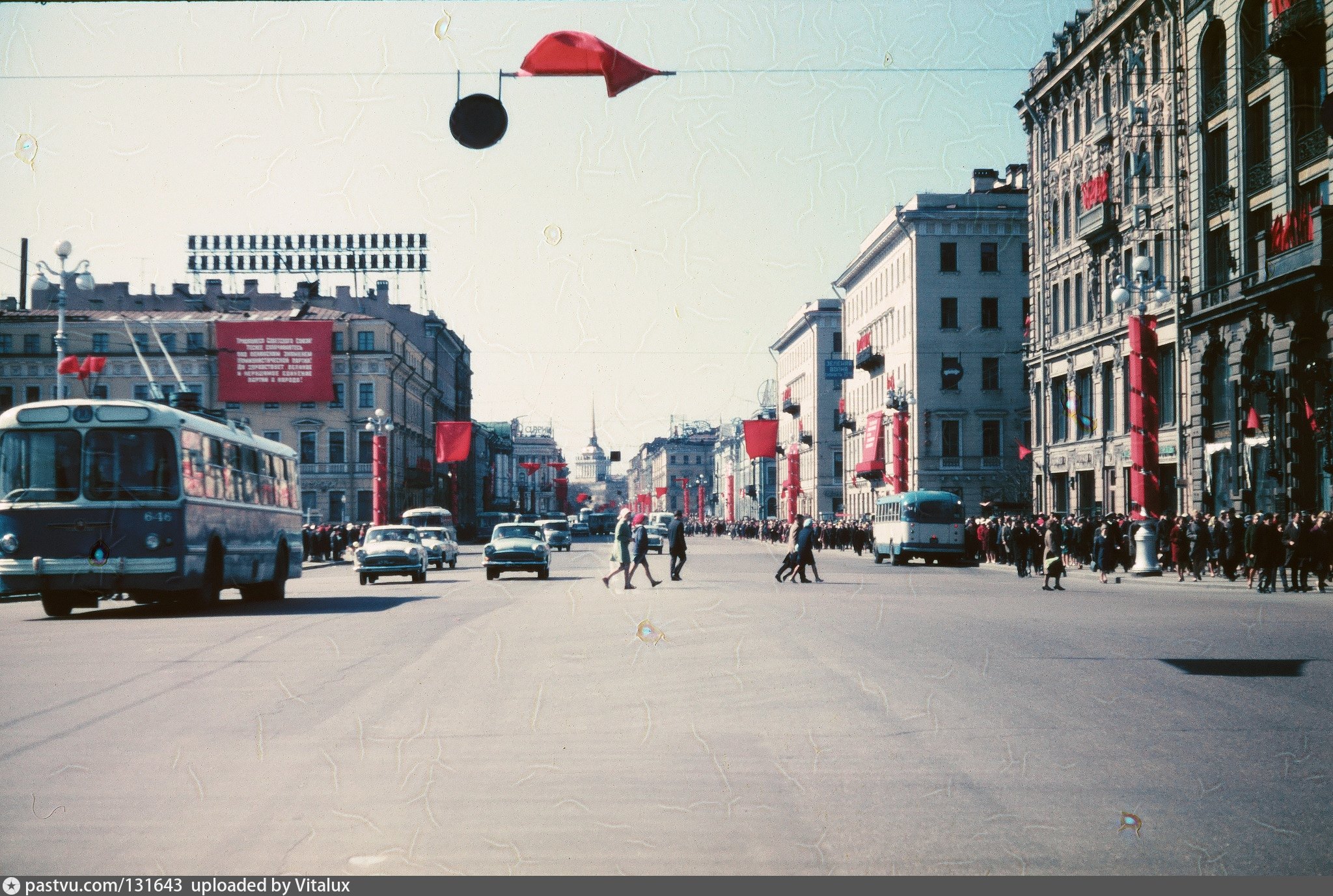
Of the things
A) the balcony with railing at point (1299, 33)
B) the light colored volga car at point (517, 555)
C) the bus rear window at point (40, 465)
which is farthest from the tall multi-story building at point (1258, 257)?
the bus rear window at point (40, 465)

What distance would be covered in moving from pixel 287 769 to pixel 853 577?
32.3 meters

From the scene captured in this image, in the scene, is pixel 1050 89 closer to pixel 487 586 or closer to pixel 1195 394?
pixel 1195 394

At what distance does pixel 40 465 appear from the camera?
22438 mm

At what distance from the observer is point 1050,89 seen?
198 feet

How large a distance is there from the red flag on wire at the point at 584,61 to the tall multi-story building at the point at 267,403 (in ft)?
279

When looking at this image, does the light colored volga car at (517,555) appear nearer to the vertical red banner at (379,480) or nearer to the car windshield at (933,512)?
the car windshield at (933,512)

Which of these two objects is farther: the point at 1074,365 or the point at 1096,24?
the point at 1074,365

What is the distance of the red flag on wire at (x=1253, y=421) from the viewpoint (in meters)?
40.5

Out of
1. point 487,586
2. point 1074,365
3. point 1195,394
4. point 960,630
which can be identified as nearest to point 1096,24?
point 1074,365

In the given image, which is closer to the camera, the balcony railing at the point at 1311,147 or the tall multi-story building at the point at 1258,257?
the tall multi-story building at the point at 1258,257

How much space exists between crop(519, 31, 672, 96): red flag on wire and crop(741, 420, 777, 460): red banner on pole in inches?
3308

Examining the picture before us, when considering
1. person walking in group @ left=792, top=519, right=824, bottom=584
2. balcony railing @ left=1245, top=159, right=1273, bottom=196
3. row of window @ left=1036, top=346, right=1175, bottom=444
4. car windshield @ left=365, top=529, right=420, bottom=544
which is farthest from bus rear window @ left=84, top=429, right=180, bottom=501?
row of window @ left=1036, top=346, right=1175, bottom=444

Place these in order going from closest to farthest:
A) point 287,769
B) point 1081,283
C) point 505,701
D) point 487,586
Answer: point 287,769 < point 505,701 < point 487,586 < point 1081,283
